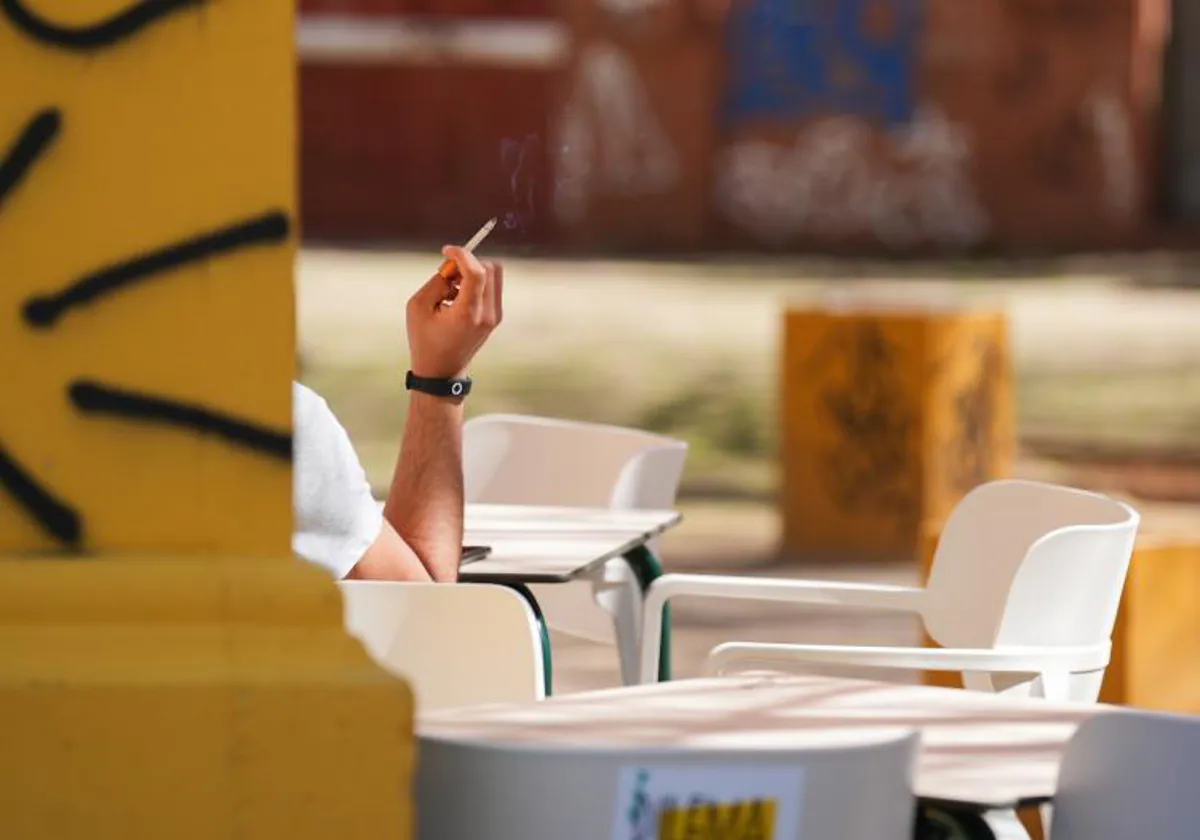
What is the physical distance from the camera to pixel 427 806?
267cm

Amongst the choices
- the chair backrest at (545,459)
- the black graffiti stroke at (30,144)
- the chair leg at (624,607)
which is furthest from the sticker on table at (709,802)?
the chair backrest at (545,459)

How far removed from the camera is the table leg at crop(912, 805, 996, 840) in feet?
9.20

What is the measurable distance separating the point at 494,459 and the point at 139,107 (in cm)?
311

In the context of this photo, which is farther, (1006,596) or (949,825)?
(1006,596)

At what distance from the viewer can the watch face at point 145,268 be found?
2.59 m

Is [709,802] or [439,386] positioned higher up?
[439,386]

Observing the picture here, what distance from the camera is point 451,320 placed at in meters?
3.89

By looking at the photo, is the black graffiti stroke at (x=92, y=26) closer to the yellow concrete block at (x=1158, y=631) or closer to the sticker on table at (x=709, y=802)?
the sticker on table at (x=709, y=802)

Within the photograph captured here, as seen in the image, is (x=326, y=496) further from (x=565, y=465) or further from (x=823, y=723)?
(x=565, y=465)

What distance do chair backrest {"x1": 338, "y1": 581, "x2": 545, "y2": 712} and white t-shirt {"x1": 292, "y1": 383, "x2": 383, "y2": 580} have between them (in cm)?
9

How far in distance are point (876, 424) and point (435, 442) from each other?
5.76 metres

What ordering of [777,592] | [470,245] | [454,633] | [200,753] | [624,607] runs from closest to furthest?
[200,753] < [454,633] < [470,245] < [777,592] < [624,607]

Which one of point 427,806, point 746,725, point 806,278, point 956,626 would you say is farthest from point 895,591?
point 806,278

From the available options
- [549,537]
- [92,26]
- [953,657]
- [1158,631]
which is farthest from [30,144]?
[1158,631]
